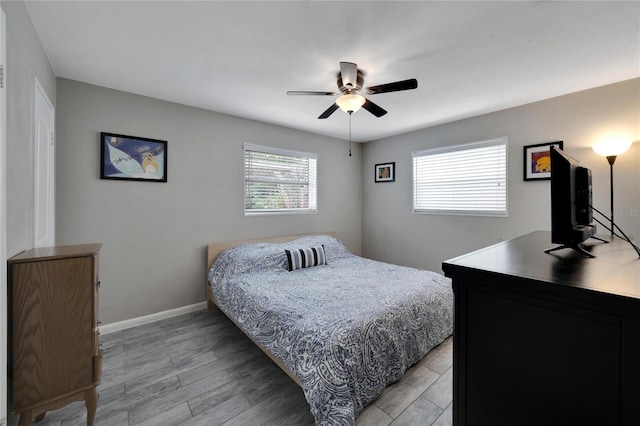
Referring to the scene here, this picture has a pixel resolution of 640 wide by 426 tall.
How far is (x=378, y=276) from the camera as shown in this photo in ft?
9.30

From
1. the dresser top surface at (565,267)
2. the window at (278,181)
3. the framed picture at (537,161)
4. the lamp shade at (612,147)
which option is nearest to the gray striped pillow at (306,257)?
the window at (278,181)

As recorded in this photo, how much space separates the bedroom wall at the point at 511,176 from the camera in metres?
2.58

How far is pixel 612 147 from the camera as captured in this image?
2.45m

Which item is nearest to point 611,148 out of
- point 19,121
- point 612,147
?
point 612,147

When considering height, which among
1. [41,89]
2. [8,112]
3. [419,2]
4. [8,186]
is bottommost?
[8,186]

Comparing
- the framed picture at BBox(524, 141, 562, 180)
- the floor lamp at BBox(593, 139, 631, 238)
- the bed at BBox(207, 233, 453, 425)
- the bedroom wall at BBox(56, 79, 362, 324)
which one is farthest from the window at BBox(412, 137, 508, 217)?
the bedroom wall at BBox(56, 79, 362, 324)

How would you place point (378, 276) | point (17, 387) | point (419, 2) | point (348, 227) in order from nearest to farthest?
Result: point (17, 387)
point (419, 2)
point (378, 276)
point (348, 227)

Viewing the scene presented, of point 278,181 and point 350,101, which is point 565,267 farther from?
point 278,181

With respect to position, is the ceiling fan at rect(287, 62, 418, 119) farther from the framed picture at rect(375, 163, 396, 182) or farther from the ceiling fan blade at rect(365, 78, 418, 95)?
the framed picture at rect(375, 163, 396, 182)

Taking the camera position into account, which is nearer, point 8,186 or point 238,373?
point 8,186

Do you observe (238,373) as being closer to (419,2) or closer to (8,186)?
(8,186)

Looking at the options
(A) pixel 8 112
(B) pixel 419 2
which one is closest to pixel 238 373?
(A) pixel 8 112

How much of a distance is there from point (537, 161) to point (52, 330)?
440cm

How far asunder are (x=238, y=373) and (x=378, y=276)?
5.20 feet
